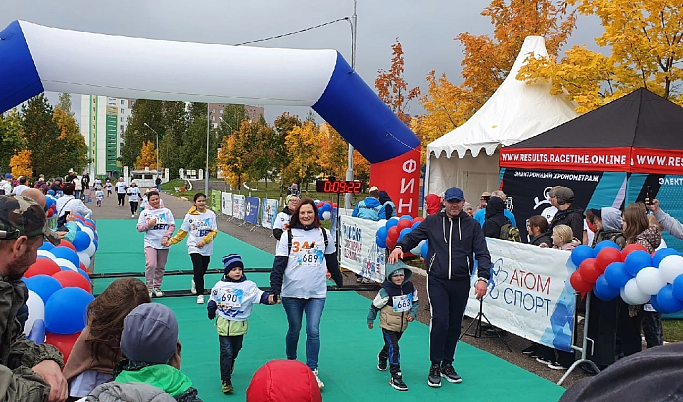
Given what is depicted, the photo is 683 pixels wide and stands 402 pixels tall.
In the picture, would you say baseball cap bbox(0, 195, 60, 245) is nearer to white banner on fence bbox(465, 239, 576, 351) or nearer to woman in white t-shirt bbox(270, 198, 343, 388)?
woman in white t-shirt bbox(270, 198, 343, 388)

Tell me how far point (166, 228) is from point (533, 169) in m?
6.56

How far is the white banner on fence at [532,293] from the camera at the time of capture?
6387 millimetres

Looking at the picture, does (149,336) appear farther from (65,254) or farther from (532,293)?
(532,293)

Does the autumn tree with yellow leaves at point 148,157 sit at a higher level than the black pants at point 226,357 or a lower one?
higher

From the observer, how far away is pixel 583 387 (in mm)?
788

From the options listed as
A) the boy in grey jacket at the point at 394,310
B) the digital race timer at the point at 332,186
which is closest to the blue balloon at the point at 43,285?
the boy in grey jacket at the point at 394,310

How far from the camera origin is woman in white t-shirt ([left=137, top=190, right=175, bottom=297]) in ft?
30.0

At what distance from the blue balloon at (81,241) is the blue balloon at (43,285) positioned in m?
4.01

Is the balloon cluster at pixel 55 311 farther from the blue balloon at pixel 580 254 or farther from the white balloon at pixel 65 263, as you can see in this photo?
the blue balloon at pixel 580 254

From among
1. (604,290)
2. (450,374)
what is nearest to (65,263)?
(450,374)

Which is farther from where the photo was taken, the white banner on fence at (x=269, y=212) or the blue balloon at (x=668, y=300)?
the white banner on fence at (x=269, y=212)

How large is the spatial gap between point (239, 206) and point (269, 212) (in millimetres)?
4032

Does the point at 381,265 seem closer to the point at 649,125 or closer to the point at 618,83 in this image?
the point at 649,125

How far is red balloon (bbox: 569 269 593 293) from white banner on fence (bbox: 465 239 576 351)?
0.24 m
